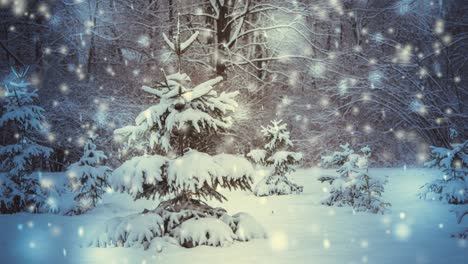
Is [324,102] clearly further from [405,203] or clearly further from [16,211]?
[16,211]

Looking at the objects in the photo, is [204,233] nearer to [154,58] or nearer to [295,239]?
[295,239]

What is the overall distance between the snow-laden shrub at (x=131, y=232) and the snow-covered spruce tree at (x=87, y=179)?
5123 millimetres

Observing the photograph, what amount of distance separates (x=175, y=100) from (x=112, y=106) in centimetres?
1335

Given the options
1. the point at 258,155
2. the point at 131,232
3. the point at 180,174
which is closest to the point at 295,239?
the point at 180,174

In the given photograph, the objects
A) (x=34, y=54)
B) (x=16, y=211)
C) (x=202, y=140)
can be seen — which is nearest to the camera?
(x=202, y=140)

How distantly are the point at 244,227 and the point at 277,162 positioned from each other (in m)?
8.87

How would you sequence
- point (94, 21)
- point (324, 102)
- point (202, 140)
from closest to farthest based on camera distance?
point (202, 140) → point (94, 21) → point (324, 102)

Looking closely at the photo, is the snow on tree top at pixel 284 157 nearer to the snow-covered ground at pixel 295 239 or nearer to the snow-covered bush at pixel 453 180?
the snow-covered ground at pixel 295 239

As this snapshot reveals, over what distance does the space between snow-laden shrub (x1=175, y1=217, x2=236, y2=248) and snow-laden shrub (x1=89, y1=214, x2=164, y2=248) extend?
1.25 feet

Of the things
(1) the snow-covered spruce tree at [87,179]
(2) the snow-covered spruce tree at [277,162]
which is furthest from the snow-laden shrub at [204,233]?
(2) the snow-covered spruce tree at [277,162]

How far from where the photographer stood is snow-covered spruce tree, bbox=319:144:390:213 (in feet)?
38.1

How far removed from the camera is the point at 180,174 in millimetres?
7070

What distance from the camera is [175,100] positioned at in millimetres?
7617

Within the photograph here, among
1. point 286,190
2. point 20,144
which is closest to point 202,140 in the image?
point 20,144
